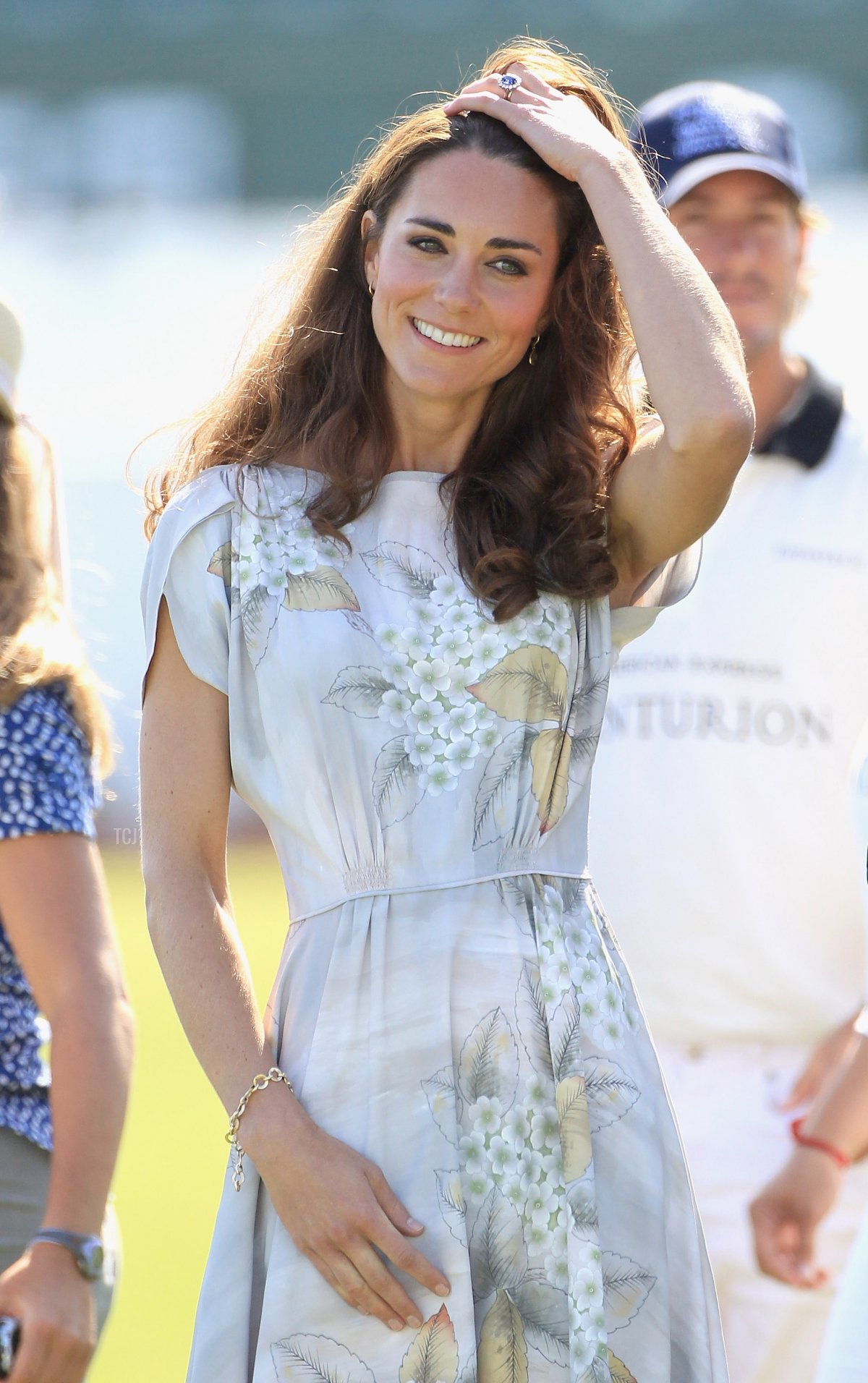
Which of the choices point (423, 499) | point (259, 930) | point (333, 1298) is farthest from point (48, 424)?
point (259, 930)

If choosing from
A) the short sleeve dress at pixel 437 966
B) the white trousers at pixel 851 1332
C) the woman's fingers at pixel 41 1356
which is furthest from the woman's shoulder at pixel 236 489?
the white trousers at pixel 851 1332

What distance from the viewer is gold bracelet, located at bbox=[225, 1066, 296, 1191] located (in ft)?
5.82

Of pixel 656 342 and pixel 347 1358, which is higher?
pixel 656 342

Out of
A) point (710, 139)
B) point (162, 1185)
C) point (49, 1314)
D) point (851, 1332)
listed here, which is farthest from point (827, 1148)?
point (162, 1185)

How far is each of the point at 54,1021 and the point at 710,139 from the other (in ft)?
6.11

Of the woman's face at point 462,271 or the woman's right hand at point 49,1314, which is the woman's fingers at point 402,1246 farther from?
the woman's face at point 462,271

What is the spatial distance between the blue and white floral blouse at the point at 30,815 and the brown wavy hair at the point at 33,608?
0.11ft

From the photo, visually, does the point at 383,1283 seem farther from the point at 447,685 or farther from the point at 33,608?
the point at 33,608

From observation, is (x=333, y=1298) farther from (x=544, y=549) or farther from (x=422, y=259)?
(x=422, y=259)

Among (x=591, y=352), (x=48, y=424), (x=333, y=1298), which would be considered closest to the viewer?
(x=333, y=1298)

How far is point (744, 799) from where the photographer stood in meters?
2.90

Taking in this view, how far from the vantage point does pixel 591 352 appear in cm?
217

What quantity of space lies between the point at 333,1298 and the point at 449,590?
0.74m

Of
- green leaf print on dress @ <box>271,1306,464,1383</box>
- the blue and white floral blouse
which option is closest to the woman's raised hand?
the blue and white floral blouse
